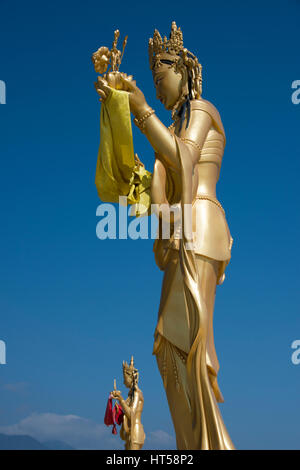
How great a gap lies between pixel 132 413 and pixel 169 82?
22.9 ft

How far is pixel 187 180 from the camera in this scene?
190 inches

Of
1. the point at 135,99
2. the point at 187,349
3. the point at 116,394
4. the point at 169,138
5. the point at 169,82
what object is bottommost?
the point at 187,349

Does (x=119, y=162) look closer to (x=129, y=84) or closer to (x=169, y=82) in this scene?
(x=129, y=84)

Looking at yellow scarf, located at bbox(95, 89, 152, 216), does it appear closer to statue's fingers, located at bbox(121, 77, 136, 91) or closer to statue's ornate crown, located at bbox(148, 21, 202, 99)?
statue's fingers, located at bbox(121, 77, 136, 91)

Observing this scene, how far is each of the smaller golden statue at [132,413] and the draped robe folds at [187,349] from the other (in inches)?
250

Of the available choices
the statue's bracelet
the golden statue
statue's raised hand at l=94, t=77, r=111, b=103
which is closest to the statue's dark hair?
the golden statue

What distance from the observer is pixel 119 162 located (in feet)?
17.4

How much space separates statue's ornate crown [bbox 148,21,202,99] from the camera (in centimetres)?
532

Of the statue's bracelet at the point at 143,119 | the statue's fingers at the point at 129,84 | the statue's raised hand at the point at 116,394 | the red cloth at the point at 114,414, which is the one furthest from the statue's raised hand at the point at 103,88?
the red cloth at the point at 114,414

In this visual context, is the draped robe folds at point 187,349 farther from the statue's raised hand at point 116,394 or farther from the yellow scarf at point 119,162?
the statue's raised hand at point 116,394

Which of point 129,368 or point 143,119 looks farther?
point 129,368

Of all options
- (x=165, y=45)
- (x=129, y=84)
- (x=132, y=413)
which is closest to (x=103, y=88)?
(x=129, y=84)
